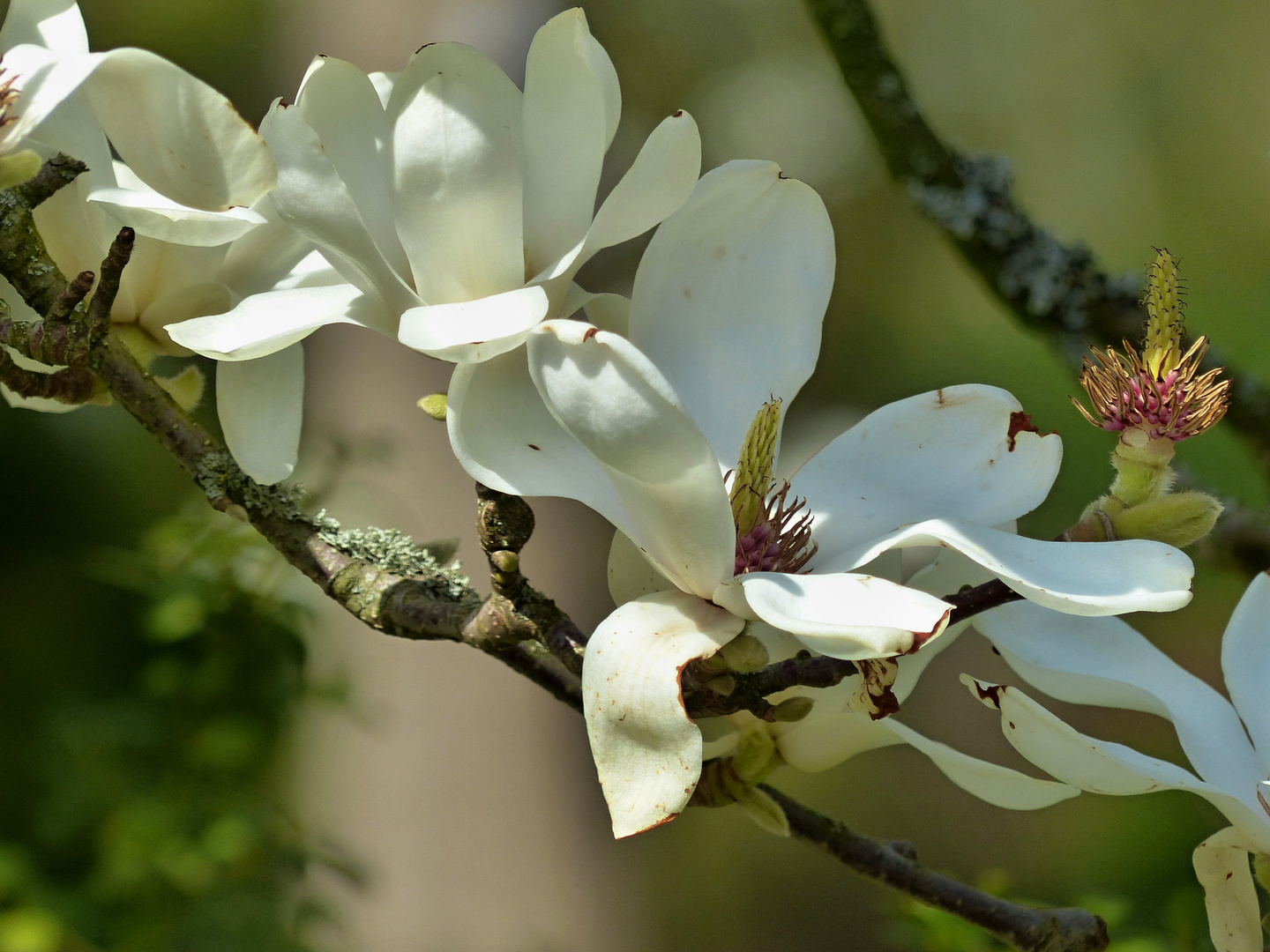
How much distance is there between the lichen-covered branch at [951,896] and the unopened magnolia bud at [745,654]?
10 cm

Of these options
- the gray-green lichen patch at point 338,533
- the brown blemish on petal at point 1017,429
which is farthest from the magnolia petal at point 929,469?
the gray-green lichen patch at point 338,533

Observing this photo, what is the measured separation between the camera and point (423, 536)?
882mm

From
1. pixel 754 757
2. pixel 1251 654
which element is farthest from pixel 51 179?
pixel 1251 654

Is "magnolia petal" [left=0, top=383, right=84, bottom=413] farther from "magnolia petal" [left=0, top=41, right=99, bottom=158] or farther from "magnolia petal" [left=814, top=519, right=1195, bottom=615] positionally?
"magnolia petal" [left=814, top=519, right=1195, bottom=615]

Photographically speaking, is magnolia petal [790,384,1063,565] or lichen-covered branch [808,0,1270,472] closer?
magnolia petal [790,384,1063,565]

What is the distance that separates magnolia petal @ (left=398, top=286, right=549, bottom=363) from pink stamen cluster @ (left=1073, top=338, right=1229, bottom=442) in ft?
0.41

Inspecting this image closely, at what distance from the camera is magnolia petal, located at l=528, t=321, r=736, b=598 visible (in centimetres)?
20

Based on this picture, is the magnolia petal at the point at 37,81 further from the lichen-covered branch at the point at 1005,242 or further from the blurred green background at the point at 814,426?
the lichen-covered branch at the point at 1005,242

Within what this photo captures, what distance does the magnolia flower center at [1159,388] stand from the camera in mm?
235

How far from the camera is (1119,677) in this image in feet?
0.95

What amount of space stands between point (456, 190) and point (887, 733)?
7.2 inches

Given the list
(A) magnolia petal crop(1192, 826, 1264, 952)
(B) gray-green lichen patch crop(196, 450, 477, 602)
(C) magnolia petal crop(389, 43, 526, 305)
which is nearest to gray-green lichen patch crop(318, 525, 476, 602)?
(B) gray-green lichen patch crop(196, 450, 477, 602)

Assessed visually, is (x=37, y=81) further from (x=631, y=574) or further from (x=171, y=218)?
(x=631, y=574)

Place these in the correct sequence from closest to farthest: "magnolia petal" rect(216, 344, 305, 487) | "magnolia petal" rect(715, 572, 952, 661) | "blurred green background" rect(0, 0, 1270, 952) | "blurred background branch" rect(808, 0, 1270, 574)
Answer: "magnolia petal" rect(715, 572, 952, 661) → "magnolia petal" rect(216, 344, 305, 487) → "blurred background branch" rect(808, 0, 1270, 574) → "blurred green background" rect(0, 0, 1270, 952)
